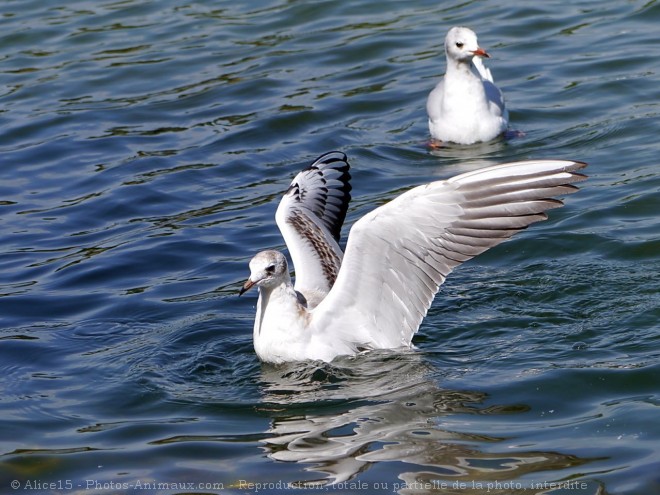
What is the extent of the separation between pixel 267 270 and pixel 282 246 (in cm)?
221

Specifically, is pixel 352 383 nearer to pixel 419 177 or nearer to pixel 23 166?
pixel 419 177

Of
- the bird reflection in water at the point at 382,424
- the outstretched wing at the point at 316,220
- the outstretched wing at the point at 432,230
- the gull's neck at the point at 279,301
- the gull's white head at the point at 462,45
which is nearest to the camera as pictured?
the bird reflection in water at the point at 382,424

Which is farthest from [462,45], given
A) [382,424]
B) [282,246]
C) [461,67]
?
[382,424]

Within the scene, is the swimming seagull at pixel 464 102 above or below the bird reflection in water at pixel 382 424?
above

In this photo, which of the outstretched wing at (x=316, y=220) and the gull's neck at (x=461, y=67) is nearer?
the outstretched wing at (x=316, y=220)

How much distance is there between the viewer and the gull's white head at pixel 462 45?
12164 millimetres

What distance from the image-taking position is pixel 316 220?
867 centimetres

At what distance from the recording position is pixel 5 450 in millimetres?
6777

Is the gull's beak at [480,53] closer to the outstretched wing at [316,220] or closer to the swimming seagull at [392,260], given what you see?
the outstretched wing at [316,220]

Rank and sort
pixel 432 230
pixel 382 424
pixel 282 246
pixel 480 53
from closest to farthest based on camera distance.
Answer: pixel 382 424
pixel 432 230
pixel 282 246
pixel 480 53

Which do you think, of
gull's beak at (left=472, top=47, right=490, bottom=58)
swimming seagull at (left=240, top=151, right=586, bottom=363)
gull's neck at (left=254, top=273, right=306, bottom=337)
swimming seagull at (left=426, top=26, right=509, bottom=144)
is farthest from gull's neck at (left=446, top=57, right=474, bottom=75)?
gull's neck at (left=254, top=273, right=306, bottom=337)

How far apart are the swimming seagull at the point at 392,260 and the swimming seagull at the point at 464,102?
383cm

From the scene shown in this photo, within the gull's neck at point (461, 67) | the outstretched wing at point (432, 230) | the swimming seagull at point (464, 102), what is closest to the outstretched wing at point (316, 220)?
the outstretched wing at point (432, 230)

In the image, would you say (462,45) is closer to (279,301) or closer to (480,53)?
(480,53)
